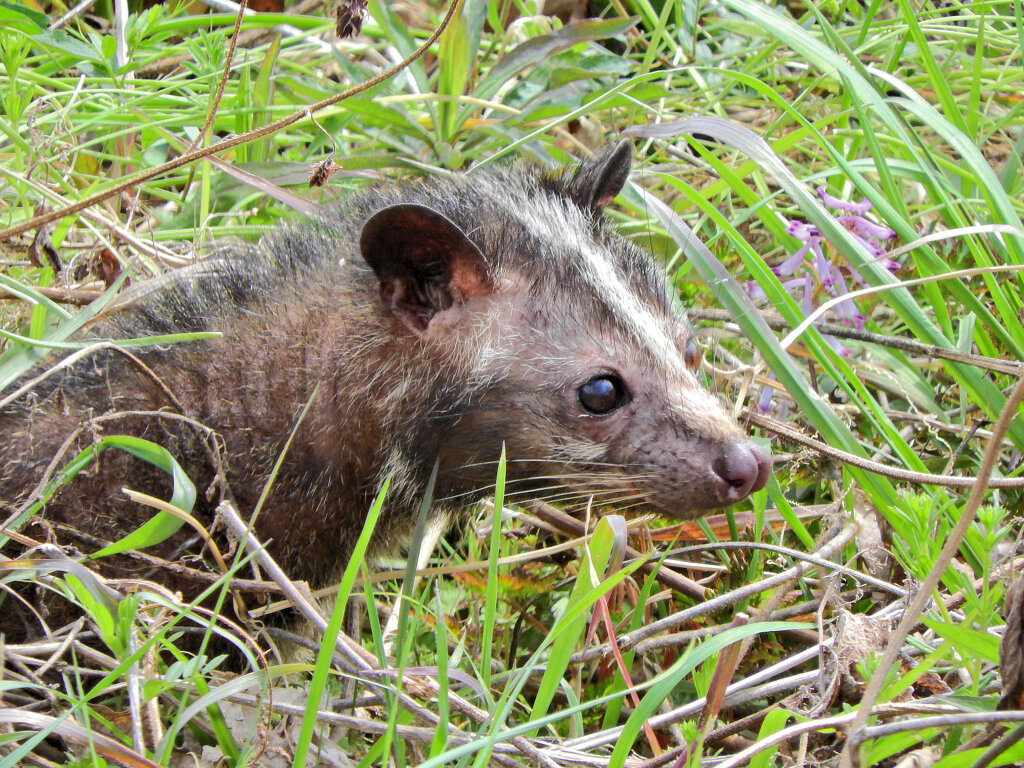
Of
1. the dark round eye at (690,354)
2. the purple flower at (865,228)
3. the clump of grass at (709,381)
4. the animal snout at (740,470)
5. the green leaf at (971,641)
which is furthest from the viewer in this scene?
the purple flower at (865,228)

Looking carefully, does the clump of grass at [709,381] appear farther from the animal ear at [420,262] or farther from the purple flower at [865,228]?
the animal ear at [420,262]

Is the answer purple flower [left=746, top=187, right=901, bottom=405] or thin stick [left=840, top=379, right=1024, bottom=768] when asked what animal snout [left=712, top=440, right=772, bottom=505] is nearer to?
thin stick [left=840, top=379, right=1024, bottom=768]

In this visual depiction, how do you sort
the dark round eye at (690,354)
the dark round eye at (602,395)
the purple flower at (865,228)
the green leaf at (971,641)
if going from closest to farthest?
1. the green leaf at (971,641)
2. the dark round eye at (602,395)
3. the dark round eye at (690,354)
4. the purple flower at (865,228)

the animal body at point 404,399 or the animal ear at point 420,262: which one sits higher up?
the animal ear at point 420,262

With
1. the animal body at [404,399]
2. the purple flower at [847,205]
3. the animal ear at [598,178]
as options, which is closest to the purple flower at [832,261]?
the purple flower at [847,205]

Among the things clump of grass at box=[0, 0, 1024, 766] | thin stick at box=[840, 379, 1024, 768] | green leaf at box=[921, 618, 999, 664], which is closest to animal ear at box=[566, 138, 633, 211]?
clump of grass at box=[0, 0, 1024, 766]

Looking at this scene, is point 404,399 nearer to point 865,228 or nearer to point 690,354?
point 690,354

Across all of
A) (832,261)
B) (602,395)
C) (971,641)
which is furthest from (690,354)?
(971,641)
